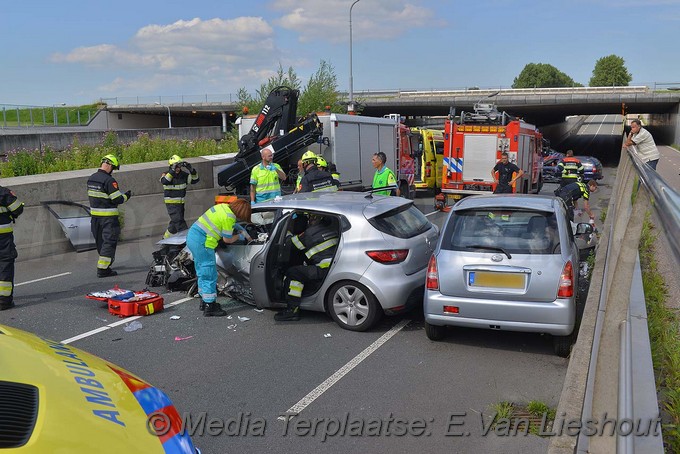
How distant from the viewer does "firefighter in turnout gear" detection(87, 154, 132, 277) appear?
8.80 m

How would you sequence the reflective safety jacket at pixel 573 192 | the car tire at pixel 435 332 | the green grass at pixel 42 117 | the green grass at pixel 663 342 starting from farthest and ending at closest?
the green grass at pixel 42 117 < the reflective safety jacket at pixel 573 192 < the car tire at pixel 435 332 < the green grass at pixel 663 342

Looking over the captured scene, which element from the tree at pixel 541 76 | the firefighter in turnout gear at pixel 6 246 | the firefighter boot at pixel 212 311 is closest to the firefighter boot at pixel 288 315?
the firefighter boot at pixel 212 311

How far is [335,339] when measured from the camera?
6.11 m

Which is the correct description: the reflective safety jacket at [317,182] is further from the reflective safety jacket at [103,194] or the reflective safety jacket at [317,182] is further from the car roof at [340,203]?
the reflective safety jacket at [103,194]

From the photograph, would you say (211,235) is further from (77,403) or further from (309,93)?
(309,93)

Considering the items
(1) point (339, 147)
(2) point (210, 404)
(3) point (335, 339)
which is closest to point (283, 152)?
(1) point (339, 147)

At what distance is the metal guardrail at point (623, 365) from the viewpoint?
2322 mm

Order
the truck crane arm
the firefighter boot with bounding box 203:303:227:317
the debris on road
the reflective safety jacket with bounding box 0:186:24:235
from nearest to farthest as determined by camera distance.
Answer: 1. the debris on road
2. the firefighter boot with bounding box 203:303:227:317
3. the reflective safety jacket with bounding box 0:186:24:235
4. the truck crane arm

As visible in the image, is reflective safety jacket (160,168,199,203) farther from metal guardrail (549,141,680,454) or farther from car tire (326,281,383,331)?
metal guardrail (549,141,680,454)

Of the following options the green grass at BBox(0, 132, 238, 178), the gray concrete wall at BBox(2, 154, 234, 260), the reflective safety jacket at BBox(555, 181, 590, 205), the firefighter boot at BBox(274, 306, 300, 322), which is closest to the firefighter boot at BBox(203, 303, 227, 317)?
the firefighter boot at BBox(274, 306, 300, 322)

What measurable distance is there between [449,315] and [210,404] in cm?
232

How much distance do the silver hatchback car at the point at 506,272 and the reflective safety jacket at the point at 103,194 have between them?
543 centimetres

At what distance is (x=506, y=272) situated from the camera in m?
5.29

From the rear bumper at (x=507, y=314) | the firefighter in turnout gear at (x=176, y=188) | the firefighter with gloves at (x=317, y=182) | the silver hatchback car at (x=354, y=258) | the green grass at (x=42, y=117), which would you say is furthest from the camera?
the green grass at (x=42, y=117)
